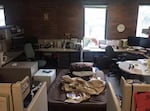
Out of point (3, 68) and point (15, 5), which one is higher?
point (15, 5)

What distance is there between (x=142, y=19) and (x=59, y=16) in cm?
272

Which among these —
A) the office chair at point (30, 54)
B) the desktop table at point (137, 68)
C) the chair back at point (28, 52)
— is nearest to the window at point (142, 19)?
the desktop table at point (137, 68)

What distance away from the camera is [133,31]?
579 cm

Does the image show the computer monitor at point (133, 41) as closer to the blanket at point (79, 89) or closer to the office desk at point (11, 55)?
the blanket at point (79, 89)

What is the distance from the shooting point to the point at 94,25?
19.7 feet

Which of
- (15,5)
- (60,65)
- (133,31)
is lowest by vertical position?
(60,65)

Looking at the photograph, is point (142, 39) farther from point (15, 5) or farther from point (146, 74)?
point (15, 5)

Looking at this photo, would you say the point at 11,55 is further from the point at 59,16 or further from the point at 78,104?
the point at 78,104

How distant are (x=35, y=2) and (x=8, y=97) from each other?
487 cm

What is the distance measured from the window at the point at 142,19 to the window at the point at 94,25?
1.12 meters

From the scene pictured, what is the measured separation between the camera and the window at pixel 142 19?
18.7 ft

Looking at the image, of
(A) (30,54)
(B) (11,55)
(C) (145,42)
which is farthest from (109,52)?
(B) (11,55)

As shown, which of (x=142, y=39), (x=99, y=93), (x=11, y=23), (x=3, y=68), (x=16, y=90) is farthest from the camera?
(x=11, y=23)

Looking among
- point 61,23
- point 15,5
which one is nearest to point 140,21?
point 61,23
